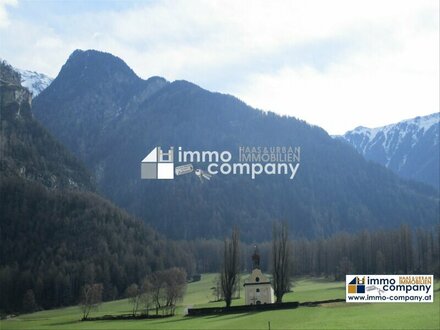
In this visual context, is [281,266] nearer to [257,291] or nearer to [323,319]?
[257,291]

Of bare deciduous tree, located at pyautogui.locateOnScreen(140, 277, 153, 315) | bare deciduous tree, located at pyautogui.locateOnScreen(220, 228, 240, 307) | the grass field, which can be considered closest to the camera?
the grass field

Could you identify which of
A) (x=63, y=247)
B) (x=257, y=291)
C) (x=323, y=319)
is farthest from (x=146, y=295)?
(x=63, y=247)

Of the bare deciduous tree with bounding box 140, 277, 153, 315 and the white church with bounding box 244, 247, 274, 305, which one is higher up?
the white church with bounding box 244, 247, 274, 305

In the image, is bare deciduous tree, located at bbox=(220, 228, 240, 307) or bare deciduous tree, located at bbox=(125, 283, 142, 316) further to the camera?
bare deciduous tree, located at bbox=(125, 283, 142, 316)

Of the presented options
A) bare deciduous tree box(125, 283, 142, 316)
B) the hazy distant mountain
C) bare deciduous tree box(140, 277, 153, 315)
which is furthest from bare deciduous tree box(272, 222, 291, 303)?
the hazy distant mountain

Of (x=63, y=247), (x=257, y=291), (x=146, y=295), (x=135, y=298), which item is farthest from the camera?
(x=63, y=247)

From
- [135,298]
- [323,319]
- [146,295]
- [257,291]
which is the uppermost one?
[257,291]

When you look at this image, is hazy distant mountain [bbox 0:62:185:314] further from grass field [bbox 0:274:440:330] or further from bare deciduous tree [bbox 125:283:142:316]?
grass field [bbox 0:274:440:330]

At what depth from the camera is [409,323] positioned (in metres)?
58.0

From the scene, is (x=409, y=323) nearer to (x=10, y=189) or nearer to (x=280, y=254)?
(x=280, y=254)

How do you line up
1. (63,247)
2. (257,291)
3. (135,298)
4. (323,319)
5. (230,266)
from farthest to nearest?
(63,247)
(135,298)
(230,266)
(257,291)
(323,319)

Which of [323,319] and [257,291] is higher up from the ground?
[257,291]

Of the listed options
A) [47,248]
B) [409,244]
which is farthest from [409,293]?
[47,248]

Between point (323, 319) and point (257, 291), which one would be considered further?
point (257, 291)
